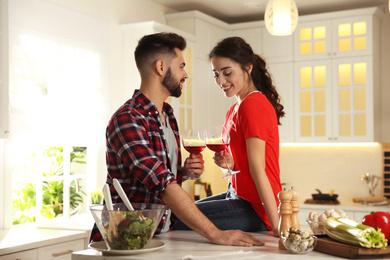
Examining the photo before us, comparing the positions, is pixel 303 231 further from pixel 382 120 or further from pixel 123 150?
pixel 382 120

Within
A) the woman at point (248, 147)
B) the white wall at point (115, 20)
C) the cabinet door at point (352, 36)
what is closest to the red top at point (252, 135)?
the woman at point (248, 147)

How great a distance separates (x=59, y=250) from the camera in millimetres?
3682

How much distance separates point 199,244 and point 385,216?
68 centimetres

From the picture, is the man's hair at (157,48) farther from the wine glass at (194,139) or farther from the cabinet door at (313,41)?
the cabinet door at (313,41)

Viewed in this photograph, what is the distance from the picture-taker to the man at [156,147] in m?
2.16

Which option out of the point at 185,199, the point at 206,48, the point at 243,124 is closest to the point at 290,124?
the point at 206,48

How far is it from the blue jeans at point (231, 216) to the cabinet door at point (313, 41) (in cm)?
356

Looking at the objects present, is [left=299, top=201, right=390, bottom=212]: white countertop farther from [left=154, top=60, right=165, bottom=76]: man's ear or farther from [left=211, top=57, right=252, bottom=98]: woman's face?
[left=154, top=60, right=165, bottom=76]: man's ear

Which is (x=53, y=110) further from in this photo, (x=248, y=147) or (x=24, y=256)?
(x=248, y=147)

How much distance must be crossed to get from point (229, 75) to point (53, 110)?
190 centimetres

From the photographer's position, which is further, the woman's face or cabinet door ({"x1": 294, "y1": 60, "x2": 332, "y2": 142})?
cabinet door ({"x1": 294, "y1": 60, "x2": 332, "y2": 142})

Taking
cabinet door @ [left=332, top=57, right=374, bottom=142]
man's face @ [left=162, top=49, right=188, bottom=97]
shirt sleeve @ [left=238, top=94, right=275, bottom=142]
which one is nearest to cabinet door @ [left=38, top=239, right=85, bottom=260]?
man's face @ [left=162, top=49, right=188, bottom=97]

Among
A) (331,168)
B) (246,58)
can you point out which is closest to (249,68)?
(246,58)

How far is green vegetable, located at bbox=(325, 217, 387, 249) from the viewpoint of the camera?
1812 mm
